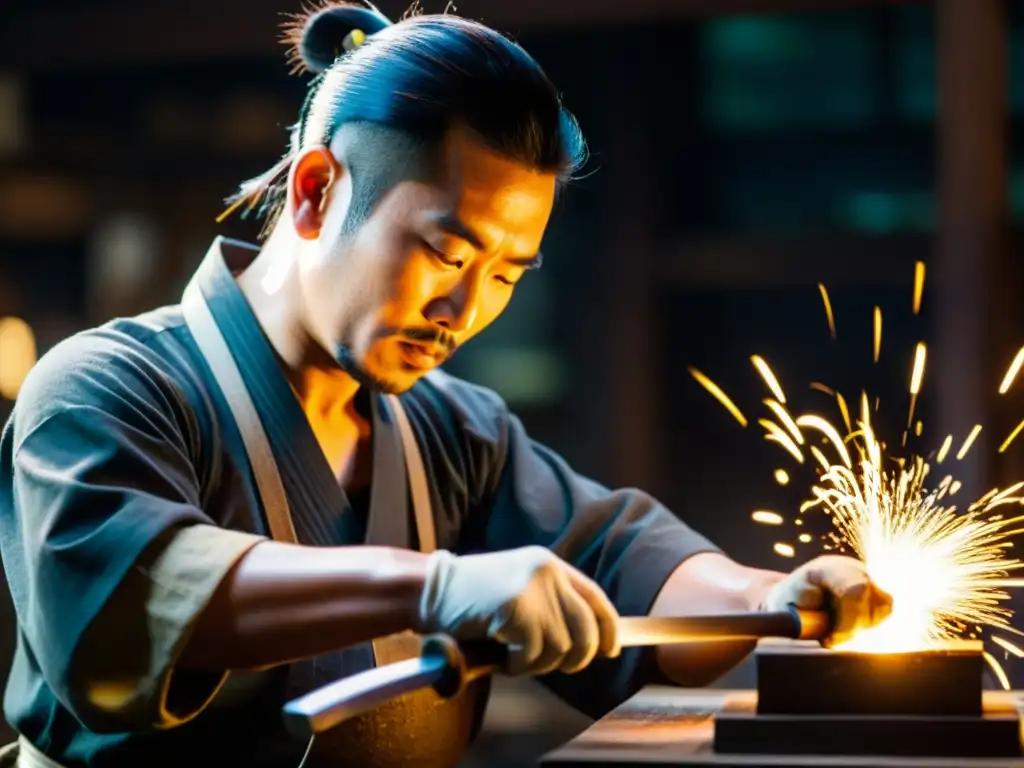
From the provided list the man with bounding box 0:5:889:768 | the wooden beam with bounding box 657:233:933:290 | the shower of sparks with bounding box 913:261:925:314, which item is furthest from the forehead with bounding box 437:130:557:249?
the wooden beam with bounding box 657:233:933:290

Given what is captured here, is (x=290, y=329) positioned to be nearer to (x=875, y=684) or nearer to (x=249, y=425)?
(x=249, y=425)

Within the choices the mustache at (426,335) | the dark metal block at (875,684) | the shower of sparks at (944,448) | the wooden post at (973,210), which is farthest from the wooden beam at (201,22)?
the dark metal block at (875,684)

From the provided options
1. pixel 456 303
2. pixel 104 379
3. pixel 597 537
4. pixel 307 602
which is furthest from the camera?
pixel 597 537

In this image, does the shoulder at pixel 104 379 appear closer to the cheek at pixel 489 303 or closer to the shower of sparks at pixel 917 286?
the cheek at pixel 489 303

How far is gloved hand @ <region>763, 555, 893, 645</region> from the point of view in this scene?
6.82 feet

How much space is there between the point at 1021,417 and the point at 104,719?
2848 millimetres

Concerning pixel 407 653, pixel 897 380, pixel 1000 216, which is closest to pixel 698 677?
pixel 407 653

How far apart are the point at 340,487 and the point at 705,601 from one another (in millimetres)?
568

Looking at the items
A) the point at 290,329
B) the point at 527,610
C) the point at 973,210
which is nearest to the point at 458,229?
the point at 290,329

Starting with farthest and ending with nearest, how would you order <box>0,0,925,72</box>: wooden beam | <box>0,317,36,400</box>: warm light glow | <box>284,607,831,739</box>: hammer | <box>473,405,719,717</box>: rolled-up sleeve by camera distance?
<box>0,317,36,400</box>: warm light glow → <box>0,0,925,72</box>: wooden beam → <box>473,405,719,717</box>: rolled-up sleeve → <box>284,607,831,739</box>: hammer

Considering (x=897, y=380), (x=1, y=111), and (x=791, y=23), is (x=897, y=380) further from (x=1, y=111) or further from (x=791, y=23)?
(x=1, y=111)

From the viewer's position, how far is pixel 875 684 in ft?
6.13

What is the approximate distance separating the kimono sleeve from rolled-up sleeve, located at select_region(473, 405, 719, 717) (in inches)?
25.1

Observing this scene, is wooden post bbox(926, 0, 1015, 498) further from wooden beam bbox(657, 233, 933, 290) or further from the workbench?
the workbench
